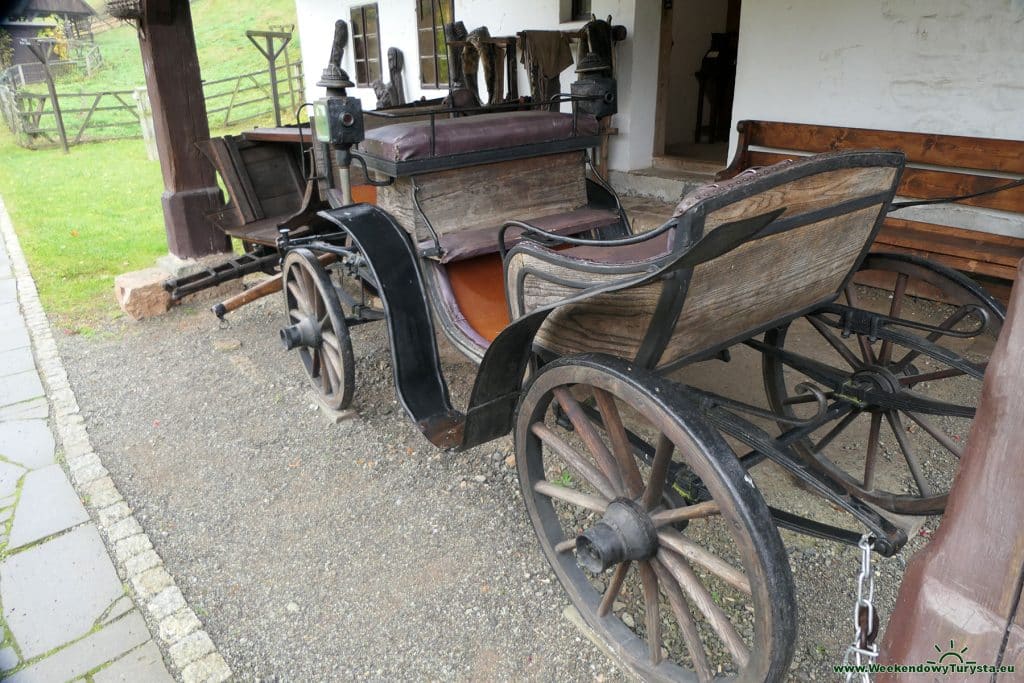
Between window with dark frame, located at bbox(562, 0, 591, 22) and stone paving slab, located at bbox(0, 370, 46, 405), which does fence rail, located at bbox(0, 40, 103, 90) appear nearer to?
window with dark frame, located at bbox(562, 0, 591, 22)

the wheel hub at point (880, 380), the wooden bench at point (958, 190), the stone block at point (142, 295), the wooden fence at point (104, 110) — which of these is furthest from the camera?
the wooden fence at point (104, 110)

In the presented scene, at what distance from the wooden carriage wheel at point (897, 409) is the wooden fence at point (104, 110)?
46.0 ft

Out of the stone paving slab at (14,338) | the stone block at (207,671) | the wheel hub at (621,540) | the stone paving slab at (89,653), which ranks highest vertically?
the wheel hub at (621,540)

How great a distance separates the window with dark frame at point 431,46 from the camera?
367 inches

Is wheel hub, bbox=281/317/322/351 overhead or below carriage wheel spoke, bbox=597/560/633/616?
overhead

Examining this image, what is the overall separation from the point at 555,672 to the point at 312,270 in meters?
2.16

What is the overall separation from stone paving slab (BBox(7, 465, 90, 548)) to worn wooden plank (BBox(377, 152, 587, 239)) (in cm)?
184

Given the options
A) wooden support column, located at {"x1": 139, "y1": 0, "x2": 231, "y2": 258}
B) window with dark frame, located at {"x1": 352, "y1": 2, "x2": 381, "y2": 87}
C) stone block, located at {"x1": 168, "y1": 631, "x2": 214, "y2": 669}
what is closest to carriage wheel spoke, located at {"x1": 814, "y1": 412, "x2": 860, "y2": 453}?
stone block, located at {"x1": 168, "y1": 631, "x2": 214, "y2": 669}

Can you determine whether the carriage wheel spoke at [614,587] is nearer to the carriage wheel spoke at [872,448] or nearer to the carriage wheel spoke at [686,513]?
the carriage wheel spoke at [686,513]

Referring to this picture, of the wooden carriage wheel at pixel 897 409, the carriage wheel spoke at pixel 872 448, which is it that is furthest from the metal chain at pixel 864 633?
the carriage wheel spoke at pixel 872 448

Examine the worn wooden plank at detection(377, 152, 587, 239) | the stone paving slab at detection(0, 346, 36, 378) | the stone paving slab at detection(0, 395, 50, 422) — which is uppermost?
the worn wooden plank at detection(377, 152, 587, 239)

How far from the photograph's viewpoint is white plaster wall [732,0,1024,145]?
4.52 meters

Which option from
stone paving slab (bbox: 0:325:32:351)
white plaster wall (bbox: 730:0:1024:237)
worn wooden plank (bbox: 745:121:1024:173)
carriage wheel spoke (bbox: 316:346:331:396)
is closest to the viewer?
carriage wheel spoke (bbox: 316:346:331:396)

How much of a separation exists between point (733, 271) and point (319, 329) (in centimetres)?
236
